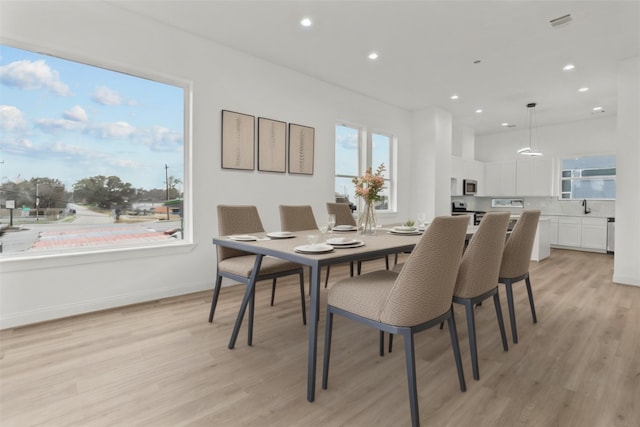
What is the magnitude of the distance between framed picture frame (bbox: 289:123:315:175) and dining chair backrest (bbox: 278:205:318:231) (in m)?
1.13

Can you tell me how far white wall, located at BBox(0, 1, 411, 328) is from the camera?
2613mm

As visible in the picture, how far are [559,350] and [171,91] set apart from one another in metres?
3.96

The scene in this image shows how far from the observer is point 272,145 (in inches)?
161

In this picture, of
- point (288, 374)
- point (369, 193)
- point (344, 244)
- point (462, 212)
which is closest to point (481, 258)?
point (344, 244)

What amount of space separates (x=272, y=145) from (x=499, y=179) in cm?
583

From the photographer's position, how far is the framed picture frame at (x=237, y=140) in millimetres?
3672

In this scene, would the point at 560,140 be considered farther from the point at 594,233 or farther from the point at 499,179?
the point at 594,233

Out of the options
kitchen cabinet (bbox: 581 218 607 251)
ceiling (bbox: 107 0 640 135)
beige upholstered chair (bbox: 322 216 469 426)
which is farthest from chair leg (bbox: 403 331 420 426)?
kitchen cabinet (bbox: 581 218 607 251)

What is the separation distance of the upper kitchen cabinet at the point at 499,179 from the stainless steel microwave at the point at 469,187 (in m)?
0.59

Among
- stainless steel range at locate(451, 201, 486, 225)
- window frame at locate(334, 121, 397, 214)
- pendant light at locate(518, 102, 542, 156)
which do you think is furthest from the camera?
stainless steel range at locate(451, 201, 486, 225)

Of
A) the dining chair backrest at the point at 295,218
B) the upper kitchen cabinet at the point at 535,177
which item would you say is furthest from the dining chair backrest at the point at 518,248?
the upper kitchen cabinet at the point at 535,177

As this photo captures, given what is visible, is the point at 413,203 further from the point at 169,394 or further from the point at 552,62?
the point at 169,394

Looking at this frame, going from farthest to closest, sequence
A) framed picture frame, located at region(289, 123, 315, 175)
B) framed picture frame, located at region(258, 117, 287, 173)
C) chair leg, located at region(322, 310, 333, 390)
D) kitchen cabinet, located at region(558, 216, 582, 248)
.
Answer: kitchen cabinet, located at region(558, 216, 582, 248), framed picture frame, located at region(289, 123, 315, 175), framed picture frame, located at region(258, 117, 287, 173), chair leg, located at region(322, 310, 333, 390)

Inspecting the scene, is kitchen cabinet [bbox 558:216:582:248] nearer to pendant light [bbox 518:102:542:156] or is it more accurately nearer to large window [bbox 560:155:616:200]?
large window [bbox 560:155:616:200]
